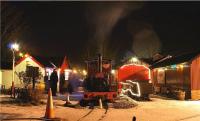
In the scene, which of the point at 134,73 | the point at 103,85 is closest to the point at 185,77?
the point at 134,73

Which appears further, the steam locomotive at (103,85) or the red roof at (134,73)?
the red roof at (134,73)

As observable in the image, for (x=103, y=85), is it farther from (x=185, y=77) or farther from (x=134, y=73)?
(x=185, y=77)

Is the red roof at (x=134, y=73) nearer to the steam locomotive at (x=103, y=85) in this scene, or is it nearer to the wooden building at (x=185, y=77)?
the steam locomotive at (x=103, y=85)

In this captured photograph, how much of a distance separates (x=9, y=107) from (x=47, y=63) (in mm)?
24259

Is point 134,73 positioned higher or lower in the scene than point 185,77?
higher

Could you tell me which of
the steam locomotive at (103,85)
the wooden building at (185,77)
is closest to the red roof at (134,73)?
the steam locomotive at (103,85)

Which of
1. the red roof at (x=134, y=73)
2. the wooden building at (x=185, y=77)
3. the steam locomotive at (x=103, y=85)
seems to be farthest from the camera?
the red roof at (x=134, y=73)

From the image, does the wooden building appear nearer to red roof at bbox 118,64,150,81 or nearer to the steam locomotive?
red roof at bbox 118,64,150,81

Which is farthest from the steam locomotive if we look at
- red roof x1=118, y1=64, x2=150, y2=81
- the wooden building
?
the wooden building

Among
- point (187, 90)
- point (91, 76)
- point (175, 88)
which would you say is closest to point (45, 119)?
point (91, 76)

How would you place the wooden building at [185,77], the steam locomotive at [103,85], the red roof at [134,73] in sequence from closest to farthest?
the steam locomotive at [103,85] → the wooden building at [185,77] → the red roof at [134,73]

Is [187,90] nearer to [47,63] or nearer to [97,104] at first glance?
[97,104]

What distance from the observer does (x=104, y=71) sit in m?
23.1

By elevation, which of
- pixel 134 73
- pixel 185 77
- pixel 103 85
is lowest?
pixel 103 85
